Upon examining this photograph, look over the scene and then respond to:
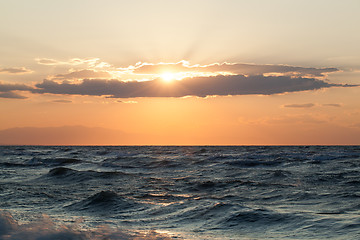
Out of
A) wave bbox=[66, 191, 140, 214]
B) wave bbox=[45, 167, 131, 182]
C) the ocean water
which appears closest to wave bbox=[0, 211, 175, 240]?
the ocean water

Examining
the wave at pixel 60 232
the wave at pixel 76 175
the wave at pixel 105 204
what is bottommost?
the wave at pixel 76 175

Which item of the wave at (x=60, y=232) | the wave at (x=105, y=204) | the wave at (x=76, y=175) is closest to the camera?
the wave at (x=60, y=232)

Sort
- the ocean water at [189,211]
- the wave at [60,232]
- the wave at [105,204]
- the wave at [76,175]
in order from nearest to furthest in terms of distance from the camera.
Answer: the wave at [60,232] < the ocean water at [189,211] < the wave at [105,204] < the wave at [76,175]

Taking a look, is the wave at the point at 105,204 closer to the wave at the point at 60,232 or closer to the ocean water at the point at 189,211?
the ocean water at the point at 189,211

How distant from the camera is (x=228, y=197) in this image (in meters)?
16.4

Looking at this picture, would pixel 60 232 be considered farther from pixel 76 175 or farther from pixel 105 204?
pixel 76 175

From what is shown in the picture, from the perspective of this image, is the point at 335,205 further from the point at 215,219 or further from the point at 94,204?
the point at 94,204

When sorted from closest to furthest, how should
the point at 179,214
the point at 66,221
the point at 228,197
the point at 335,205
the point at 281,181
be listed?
the point at 66,221, the point at 179,214, the point at 335,205, the point at 228,197, the point at 281,181

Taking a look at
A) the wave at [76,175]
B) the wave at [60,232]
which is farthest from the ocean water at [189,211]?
the wave at [76,175]

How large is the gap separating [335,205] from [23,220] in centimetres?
986

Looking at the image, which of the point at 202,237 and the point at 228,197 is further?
the point at 228,197

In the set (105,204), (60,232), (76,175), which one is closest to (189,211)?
(105,204)

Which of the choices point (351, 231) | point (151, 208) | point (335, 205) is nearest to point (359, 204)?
point (335, 205)

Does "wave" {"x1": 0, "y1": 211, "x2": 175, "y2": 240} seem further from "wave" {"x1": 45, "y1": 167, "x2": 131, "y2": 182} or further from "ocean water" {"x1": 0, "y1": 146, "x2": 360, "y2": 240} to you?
"wave" {"x1": 45, "y1": 167, "x2": 131, "y2": 182}
